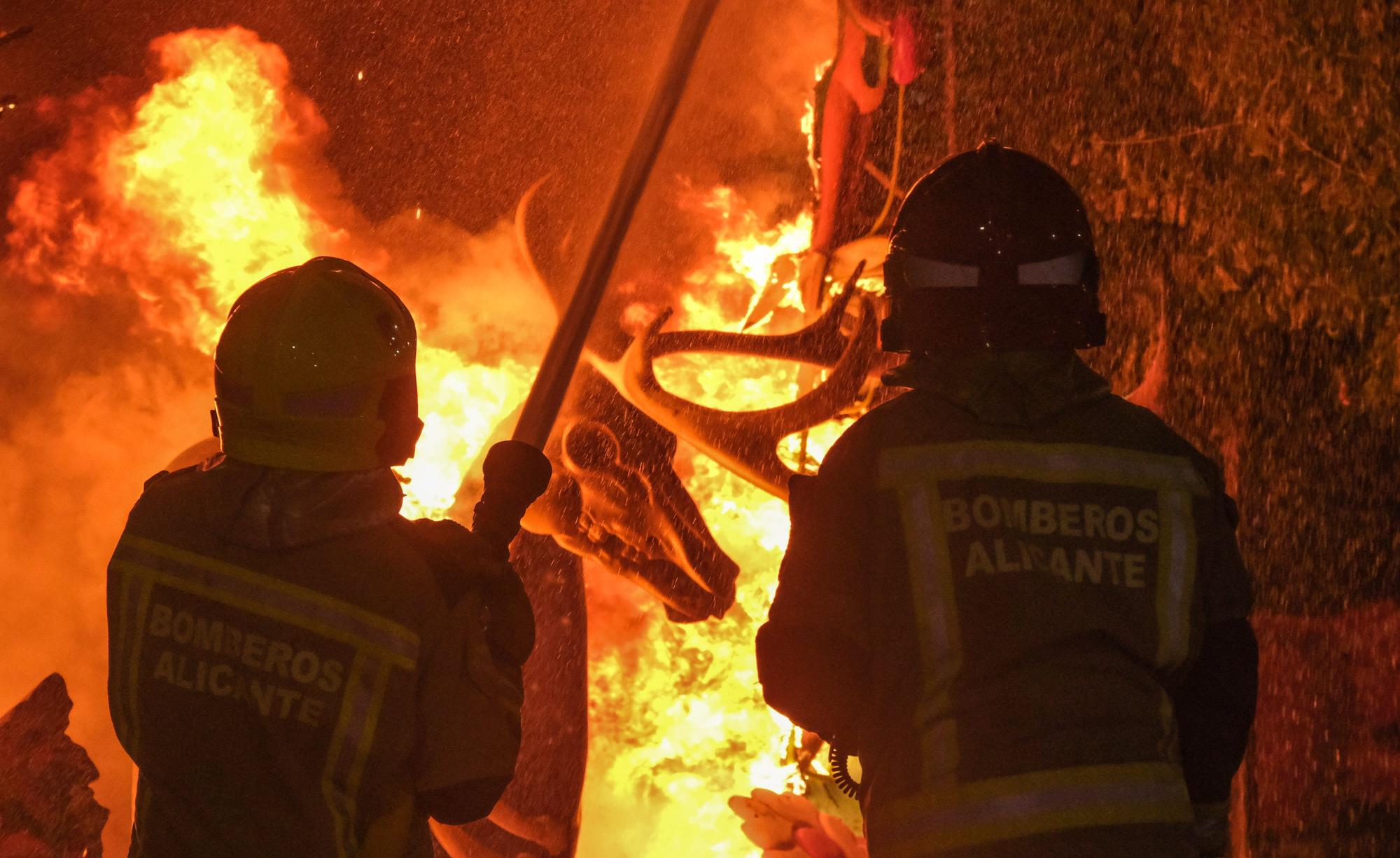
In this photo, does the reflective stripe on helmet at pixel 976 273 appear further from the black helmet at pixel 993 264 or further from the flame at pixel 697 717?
the flame at pixel 697 717

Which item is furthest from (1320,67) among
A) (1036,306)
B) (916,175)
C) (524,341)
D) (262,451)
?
(262,451)

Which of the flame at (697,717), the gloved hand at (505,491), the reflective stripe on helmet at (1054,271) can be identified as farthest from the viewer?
the flame at (697,717)

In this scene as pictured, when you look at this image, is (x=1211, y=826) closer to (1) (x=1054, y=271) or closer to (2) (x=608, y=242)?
(1) (x=1054, y=271)

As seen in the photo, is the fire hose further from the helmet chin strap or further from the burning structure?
the helmet chin strap

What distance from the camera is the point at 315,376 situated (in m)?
1.80

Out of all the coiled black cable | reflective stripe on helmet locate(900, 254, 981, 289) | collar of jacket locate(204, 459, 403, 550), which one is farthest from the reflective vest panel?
collar of jacket locate(204, 459, 403, 550)

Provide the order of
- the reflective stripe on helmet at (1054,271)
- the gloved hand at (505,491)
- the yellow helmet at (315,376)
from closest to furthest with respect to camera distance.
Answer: the reflective stripe on helmet at (1054,271) < the yellow helmet at (315,376) < the gloved hand at (505,491)

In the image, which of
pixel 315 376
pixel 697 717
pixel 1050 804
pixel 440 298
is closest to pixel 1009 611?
pixel 1050 804

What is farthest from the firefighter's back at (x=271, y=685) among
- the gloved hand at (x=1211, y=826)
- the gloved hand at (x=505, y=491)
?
the gloved hand at (x=1211, y=826)

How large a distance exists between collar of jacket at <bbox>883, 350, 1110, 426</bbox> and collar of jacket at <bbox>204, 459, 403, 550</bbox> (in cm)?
77

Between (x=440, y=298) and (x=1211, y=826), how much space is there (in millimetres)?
3010

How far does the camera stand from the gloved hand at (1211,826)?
63.0 inches

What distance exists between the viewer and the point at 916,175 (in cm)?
405

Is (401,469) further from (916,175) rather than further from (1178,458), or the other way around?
(1178,458)
